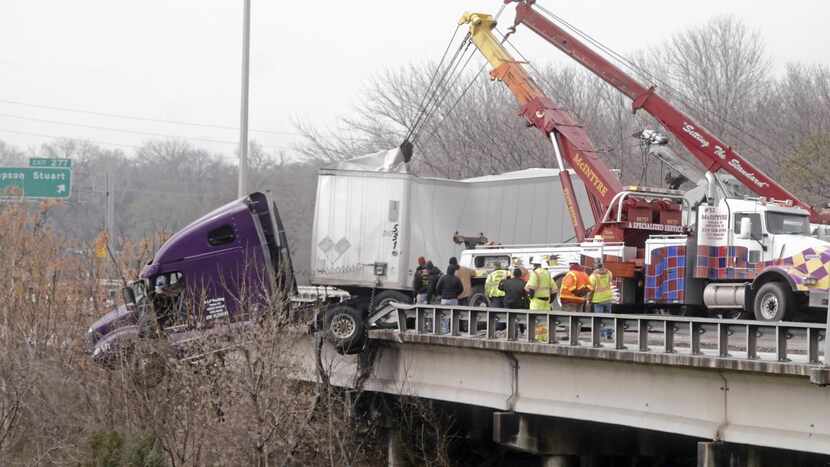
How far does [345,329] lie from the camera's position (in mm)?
20906

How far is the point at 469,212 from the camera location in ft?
92.3

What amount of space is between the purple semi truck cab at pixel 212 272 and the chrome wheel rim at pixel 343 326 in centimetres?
153

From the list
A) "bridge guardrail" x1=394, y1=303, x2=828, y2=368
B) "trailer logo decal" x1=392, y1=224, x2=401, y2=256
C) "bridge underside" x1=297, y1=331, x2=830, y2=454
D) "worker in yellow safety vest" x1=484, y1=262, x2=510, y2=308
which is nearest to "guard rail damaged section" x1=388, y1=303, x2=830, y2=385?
"bridge guardrail" x1=394, y1=303, x2=828, y2=368

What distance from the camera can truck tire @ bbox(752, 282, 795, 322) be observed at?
19781 mm

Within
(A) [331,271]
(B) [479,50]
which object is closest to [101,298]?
(A) [331,271]

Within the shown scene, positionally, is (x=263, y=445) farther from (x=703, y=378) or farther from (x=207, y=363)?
(x=703, y=378)

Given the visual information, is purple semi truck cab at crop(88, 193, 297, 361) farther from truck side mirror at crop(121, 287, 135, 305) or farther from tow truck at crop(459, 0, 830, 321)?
Result: tow truck at crop(459, 0, 830, 321)

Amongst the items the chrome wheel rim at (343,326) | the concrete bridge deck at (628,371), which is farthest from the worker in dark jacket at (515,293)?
the chrome wheel rim at (343,326)

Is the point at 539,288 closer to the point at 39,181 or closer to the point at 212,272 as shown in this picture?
the point at 212,272

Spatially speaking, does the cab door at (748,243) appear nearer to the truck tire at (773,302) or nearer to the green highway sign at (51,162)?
the truck tire at (773,302)

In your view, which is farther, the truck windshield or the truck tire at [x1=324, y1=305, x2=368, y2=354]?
the truck windshield

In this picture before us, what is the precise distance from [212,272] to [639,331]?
31.3 ft

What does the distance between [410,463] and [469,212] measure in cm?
721

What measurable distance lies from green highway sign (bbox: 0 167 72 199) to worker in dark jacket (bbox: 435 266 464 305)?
2126 centimetres
